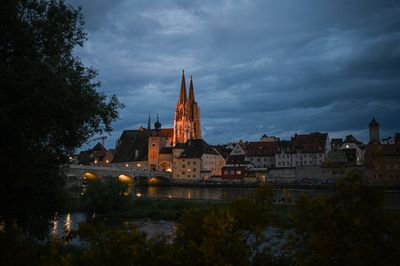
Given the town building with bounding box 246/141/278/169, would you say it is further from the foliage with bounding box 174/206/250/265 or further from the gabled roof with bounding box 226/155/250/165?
the foliage with bounding box 174/206/250/265

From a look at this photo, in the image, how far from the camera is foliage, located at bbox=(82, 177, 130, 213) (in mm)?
51000

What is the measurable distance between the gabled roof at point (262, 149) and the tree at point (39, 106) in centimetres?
11368

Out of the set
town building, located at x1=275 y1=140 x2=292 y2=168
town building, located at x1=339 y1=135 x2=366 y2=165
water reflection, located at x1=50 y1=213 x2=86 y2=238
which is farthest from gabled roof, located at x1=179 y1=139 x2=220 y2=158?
water reflection, located at x1=50 y1=213 x2=86 y2=238

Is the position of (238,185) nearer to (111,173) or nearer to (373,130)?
(111,173)

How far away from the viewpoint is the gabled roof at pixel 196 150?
13438 centimetres

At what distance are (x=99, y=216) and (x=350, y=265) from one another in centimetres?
4163

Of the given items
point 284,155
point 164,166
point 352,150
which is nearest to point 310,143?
point 284,155

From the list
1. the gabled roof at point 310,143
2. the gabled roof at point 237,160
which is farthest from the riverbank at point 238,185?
the gabled roof at point 310,143

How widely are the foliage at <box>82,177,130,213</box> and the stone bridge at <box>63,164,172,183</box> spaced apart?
8.16 metres

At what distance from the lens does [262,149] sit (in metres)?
134

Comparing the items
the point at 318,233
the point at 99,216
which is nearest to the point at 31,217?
the point at 318,233

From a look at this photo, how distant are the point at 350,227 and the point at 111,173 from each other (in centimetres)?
9190

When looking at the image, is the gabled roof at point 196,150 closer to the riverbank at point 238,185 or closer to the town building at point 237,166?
the town building at point 237,166

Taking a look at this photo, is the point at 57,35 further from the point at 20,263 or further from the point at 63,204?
the point at 20,263
